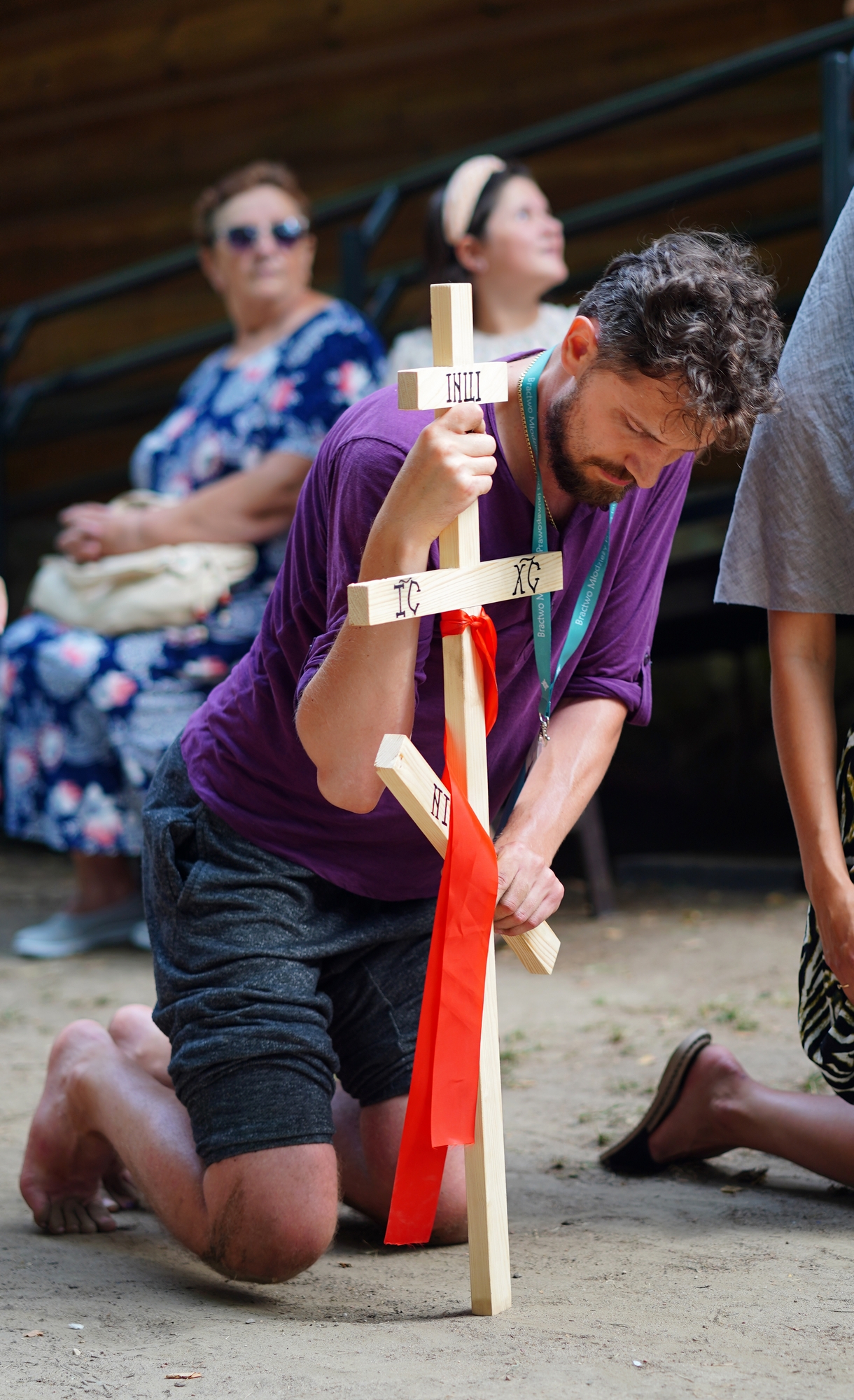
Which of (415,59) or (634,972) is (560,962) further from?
(415,59)

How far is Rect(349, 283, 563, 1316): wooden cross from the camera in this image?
171 cm

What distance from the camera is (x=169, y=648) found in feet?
12.8

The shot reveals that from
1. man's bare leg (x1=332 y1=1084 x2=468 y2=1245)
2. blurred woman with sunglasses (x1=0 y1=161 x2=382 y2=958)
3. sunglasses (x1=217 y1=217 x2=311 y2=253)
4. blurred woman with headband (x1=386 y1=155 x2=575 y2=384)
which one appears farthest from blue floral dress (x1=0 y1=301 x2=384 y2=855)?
man's bare leg (x1=332 y1=1084 x2=468 y2=1245)

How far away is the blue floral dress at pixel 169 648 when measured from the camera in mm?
3855

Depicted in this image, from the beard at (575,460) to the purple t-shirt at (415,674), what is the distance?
6 centimetres

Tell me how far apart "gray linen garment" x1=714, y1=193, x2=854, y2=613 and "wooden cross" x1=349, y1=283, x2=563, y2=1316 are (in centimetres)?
41

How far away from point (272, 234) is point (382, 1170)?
8.53 feet

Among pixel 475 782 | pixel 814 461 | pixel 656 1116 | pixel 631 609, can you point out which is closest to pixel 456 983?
pixel 475 782

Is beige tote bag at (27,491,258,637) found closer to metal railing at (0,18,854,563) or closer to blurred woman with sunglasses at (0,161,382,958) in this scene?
blurred woman with sunglasses at (0,161,382,958)

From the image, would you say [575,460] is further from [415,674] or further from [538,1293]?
[538,1293]

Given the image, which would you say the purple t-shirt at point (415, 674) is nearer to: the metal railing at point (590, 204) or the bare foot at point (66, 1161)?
→ the bare foot at point (66, 1161)

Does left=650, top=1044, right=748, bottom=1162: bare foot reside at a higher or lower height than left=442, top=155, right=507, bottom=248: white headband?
lower

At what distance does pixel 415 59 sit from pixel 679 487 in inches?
168

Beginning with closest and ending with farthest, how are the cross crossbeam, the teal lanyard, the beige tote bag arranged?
the cross crossbeam
the teal lanyard
the beige tote bag
